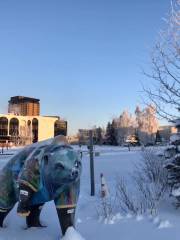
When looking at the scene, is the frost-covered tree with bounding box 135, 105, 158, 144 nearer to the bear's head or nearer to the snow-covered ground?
the snow-covered ground

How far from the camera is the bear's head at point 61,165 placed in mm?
4762

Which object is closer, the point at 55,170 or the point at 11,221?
the point at 55,170

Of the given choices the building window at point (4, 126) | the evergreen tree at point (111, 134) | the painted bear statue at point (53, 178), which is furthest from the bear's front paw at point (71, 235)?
the evergreen tree at point (111, 134)

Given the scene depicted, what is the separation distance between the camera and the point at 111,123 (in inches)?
4850

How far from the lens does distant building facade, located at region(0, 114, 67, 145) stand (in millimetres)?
105188

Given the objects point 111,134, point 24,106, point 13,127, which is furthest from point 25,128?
point 111,134

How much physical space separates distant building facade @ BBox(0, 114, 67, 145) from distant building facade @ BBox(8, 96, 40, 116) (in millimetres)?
11181

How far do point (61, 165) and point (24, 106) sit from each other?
Answer: 420 feet

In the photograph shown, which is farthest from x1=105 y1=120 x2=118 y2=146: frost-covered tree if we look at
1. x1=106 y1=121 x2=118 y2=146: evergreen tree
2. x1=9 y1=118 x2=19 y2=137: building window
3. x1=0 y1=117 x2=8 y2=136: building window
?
x1=0 y1=117 x2=8 y2=136: building window

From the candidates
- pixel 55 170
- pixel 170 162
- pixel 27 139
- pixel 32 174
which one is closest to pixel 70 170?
pixel 55 170

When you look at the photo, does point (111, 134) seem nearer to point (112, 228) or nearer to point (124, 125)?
point (124, 125)

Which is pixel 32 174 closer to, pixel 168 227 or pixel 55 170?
pixel 55 170

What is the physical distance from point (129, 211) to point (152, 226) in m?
1.01

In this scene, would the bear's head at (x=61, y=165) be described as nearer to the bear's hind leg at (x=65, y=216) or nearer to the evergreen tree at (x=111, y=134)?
the bear's hind leg at (x=65, y=216)
